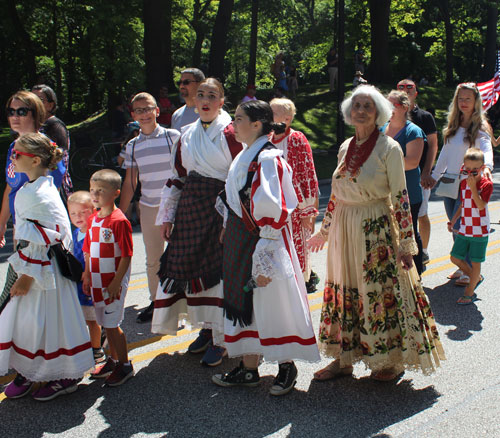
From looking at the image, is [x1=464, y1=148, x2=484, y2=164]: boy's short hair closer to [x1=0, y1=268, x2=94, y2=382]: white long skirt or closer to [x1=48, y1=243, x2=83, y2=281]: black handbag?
[x1=48, y1=243, x2=83, y2=281]: black handbag

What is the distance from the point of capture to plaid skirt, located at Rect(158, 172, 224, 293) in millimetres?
4523

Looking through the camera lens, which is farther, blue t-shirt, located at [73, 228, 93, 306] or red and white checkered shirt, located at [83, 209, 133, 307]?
blue t-shirt, located at [73, 228, 93, 306]

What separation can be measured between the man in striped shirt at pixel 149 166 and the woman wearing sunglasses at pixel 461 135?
3002 mm

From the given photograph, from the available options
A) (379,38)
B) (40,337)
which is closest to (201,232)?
(40,337)

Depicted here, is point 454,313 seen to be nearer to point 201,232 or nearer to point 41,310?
point 201,232

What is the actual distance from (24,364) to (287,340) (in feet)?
5.66

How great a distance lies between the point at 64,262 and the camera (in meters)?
3.96

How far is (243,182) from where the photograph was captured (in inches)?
155

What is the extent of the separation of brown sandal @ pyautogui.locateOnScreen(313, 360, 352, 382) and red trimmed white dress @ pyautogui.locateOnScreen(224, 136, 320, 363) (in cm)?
36

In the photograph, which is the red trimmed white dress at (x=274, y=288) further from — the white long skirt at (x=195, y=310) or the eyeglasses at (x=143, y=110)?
the eyeglasses at (x=143, y=110)

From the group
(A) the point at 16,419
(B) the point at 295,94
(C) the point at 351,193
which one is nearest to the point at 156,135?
(C) the point at 351,193

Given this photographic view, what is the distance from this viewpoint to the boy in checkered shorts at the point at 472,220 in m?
5.96

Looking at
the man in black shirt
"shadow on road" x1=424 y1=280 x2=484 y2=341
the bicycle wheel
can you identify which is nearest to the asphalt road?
"shadow on road" x1=424 y1=280 x2=484 y2=341

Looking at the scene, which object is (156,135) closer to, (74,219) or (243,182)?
(74,219)
